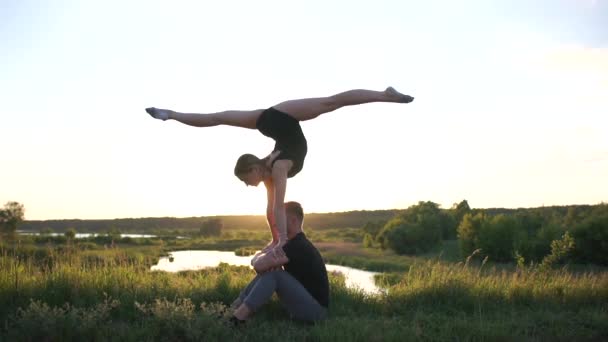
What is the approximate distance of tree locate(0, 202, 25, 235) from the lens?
6375 cm

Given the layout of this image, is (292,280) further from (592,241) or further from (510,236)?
(510,236)

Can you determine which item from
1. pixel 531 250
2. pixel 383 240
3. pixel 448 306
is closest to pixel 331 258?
pixel 383 240

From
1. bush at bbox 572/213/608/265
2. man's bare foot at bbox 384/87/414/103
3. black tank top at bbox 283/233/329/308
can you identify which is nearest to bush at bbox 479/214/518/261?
bush at bbox 572/213/608/265

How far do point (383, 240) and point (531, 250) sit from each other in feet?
83.7

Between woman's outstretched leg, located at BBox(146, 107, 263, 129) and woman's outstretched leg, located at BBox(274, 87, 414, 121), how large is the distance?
34cm

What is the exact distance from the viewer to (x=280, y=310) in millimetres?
6465

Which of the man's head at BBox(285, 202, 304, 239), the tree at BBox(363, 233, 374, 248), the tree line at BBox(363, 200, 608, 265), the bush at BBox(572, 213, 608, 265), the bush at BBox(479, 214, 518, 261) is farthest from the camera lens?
the tree at BBox(363, 233, 374, 248)

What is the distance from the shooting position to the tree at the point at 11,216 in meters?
63.8

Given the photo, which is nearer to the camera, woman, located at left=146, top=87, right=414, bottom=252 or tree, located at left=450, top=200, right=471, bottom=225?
woman, located at left=146, top=87, right=414, bottom=252

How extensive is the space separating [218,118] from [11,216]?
222ft

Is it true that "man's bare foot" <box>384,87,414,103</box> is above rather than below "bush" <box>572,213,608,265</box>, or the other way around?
above

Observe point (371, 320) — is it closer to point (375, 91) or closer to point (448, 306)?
point (448, 306)

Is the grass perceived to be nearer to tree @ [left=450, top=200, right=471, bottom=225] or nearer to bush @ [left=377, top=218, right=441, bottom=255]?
bush @ [left=377, top=218, right=441, bottom=255]

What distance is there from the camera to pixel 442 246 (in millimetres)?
54031
